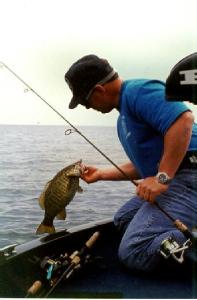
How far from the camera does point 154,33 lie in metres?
3.08

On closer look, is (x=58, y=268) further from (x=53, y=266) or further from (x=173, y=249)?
(x=173, y=249)

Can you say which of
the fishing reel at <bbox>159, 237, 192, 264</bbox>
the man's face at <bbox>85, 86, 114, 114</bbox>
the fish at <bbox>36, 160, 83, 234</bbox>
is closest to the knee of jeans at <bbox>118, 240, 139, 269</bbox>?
the fishing reel at <bbox>159, 237, 192, 264</bbox>

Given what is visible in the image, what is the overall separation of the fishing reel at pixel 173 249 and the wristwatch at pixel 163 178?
13.4 inches

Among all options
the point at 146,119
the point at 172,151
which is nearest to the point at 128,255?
the point at 172,151

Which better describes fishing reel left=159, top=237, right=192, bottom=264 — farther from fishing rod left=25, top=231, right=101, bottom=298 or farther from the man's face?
the man's face

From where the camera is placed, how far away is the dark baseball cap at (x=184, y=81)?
2.27m

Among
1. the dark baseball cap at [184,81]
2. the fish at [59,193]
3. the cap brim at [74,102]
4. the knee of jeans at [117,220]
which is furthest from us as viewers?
the fish at [59,193]

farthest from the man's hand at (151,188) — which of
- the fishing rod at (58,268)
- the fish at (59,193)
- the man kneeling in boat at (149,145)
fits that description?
the fish at (59,193)

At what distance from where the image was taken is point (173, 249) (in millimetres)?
2814

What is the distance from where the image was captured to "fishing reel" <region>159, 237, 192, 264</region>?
2821 mm

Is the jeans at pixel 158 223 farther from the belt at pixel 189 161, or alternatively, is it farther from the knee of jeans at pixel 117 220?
the knee of jeans at pixel 117 220

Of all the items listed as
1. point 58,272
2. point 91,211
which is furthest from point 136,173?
point 91,211

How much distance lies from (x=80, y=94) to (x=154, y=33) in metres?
0.62

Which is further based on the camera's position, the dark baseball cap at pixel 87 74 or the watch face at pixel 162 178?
the dark baseball cap at pixel 87 74
